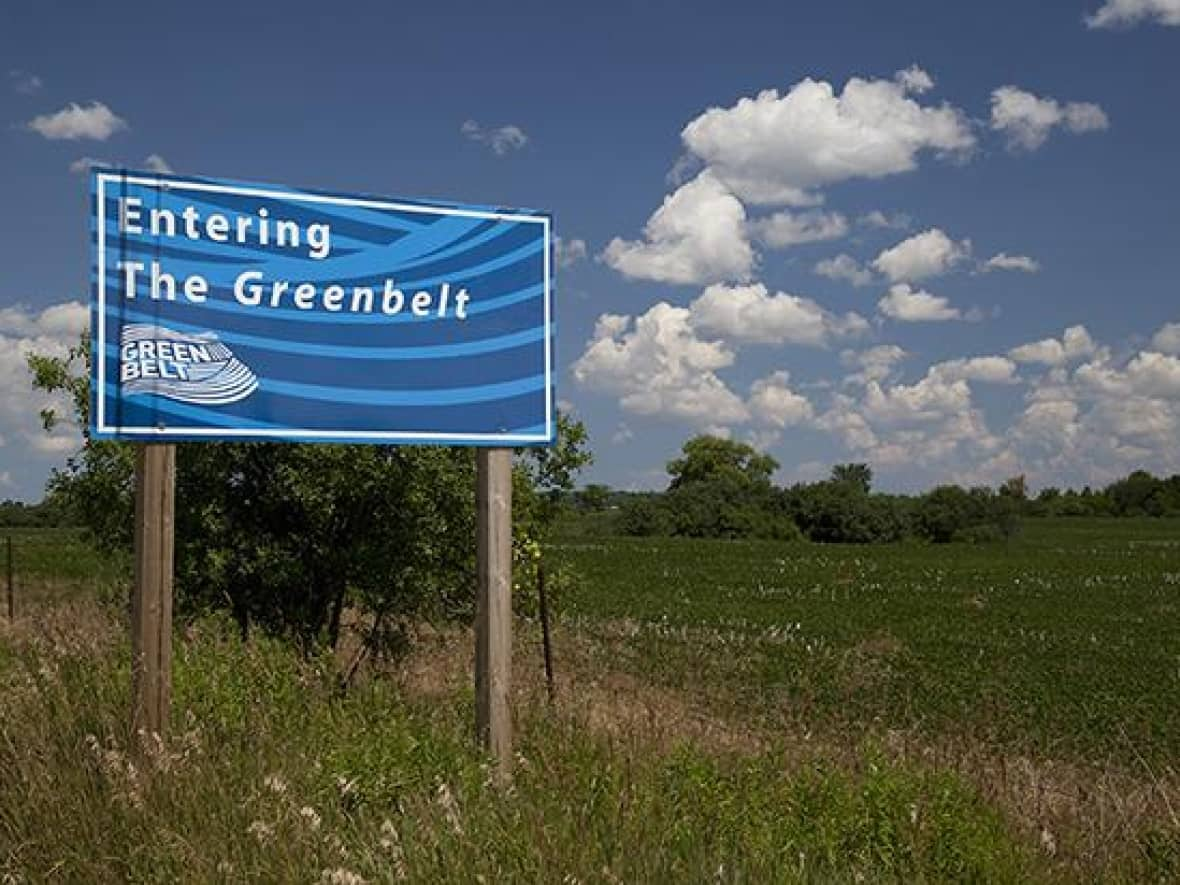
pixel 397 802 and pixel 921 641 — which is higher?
pixel 397 802

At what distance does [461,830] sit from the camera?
4129 mm

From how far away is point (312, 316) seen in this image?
6777mm

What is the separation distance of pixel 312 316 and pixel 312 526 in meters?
4.42

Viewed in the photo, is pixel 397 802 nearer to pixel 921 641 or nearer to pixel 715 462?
pixel 921 641

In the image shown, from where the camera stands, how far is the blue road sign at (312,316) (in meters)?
6.33

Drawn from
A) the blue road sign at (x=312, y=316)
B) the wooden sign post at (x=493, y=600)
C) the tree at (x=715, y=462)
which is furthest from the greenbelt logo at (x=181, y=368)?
the tree at (x=715, y=462)

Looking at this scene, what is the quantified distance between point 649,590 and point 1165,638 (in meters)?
14.9

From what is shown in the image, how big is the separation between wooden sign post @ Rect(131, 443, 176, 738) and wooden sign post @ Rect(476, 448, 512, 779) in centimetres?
160

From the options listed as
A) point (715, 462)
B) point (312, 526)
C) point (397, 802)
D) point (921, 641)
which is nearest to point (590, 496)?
point (312, 526)

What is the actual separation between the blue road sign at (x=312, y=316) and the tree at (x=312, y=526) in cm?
350

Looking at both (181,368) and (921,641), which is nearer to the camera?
(181,368)

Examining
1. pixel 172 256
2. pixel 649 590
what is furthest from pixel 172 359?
pixel 649 590

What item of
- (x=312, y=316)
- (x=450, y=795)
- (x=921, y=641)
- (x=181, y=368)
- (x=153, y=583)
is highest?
(x=312, y=316)

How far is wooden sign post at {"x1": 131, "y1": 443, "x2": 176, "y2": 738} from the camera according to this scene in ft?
19.9
